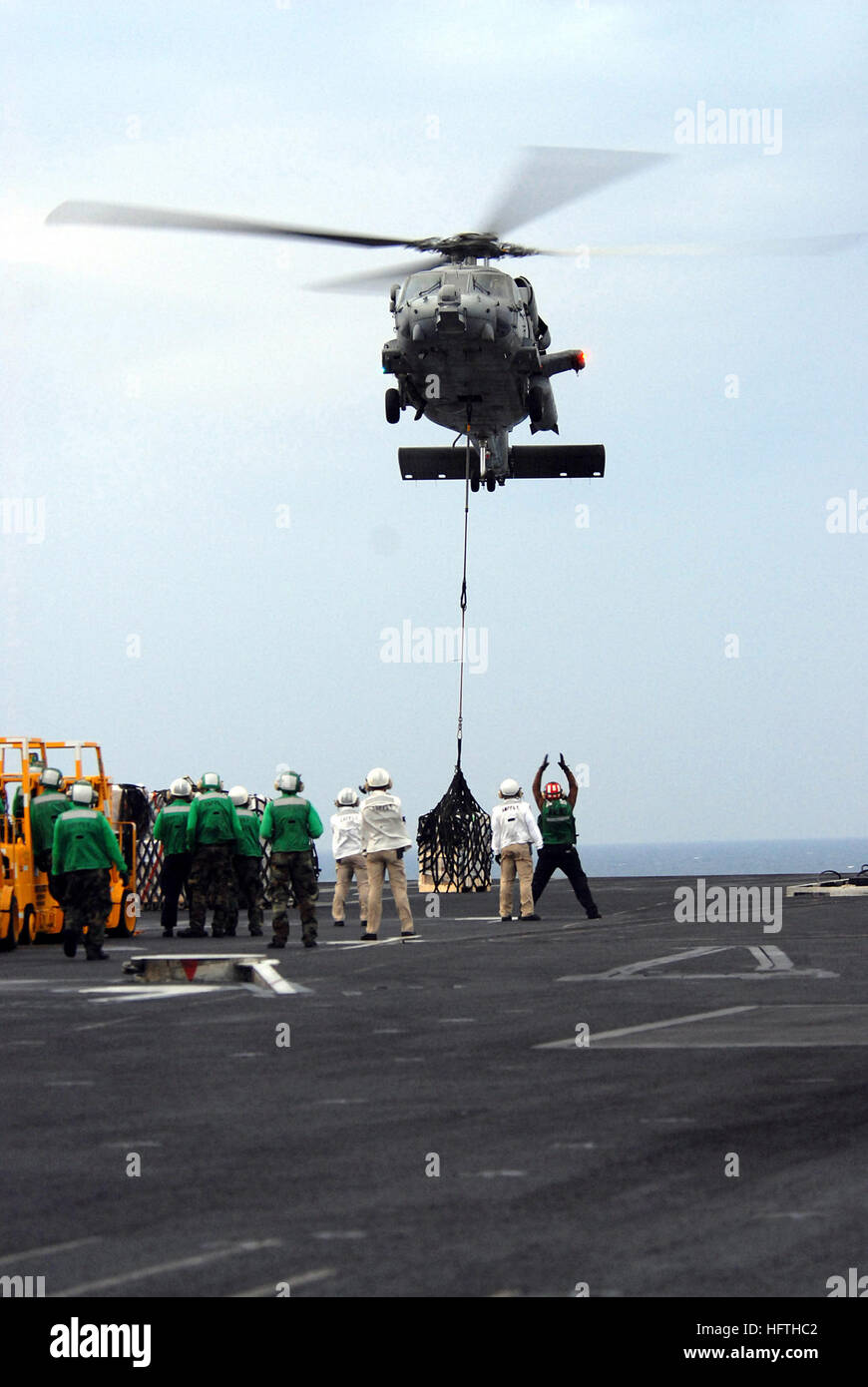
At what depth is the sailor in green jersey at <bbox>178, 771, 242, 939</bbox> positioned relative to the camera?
23031 millimetres

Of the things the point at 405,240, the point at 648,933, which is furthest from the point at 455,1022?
the point at 405,240

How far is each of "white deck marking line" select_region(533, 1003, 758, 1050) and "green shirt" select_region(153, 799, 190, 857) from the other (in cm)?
1208

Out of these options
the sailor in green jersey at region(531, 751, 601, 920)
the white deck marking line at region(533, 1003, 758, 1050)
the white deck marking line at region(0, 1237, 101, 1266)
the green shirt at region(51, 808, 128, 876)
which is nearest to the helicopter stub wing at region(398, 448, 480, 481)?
the sailor in green jersey at region(531, 751, 601, 920)

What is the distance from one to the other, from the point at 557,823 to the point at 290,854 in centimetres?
616

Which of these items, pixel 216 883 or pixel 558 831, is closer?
pixel 216 883

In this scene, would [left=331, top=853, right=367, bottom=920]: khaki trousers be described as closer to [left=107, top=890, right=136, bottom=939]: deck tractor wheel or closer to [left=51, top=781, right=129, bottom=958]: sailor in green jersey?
[left=107, top=890, right=136, bottom=939]: deck tractor wheel

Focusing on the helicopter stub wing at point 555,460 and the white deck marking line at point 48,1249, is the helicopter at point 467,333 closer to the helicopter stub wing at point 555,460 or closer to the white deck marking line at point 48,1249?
the helicopter stub wing at point 555,460

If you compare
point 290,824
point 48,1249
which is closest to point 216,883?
point 290,824

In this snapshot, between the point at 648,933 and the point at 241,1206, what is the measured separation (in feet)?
52.7

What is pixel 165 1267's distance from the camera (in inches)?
236

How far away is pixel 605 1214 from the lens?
6.60 meters

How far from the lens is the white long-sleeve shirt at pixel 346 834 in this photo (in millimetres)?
24797

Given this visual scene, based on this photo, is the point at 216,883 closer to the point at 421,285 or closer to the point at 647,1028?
the point at 421,285
